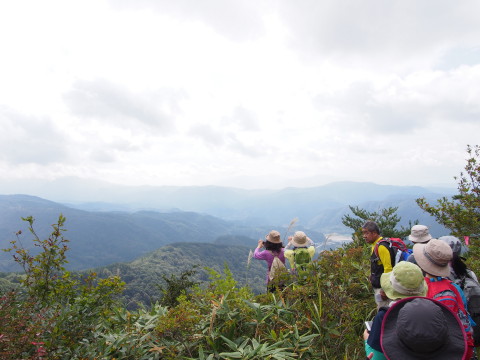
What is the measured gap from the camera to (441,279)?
2834 mm

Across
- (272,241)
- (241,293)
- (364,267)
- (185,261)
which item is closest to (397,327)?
(241,293)

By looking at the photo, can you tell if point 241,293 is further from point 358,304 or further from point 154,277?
point 154,277

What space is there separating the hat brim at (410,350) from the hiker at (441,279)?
742 mm

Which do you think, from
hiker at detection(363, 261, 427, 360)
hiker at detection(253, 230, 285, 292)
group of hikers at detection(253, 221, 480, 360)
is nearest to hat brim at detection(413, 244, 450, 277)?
group of hikers at detection(253, 221, 480, 360)

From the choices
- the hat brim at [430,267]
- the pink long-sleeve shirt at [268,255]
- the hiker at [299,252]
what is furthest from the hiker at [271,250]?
the hat brim at [430,267]

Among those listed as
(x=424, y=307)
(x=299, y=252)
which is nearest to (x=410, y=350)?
(x=424, y=307)

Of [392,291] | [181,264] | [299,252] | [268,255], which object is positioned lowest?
[181,264]

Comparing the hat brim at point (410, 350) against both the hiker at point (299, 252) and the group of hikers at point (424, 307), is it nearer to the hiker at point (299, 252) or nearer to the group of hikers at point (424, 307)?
the group of hikers at point (424, 307)

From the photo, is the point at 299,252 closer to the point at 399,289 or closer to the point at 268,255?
the point at 268,255

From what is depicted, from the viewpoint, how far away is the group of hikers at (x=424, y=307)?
1.88 meters

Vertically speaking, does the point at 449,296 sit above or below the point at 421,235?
below

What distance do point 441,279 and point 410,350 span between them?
1266 mm

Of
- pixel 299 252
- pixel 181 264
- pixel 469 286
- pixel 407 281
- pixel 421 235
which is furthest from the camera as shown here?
pixel 181 264

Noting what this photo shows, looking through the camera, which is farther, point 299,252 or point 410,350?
point 299,252
